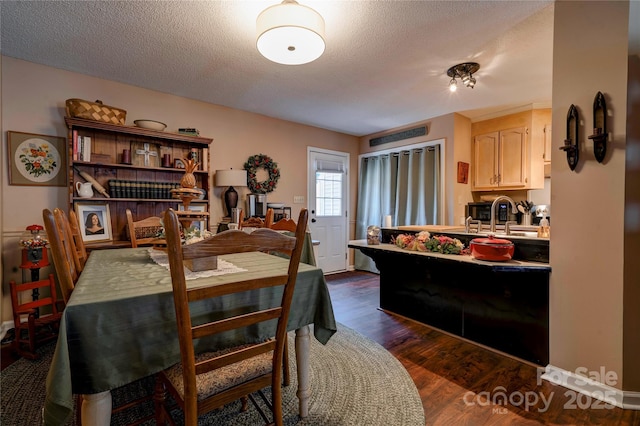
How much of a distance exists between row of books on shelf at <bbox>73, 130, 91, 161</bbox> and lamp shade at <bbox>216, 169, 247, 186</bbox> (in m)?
1.31

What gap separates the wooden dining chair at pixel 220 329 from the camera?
0.92 m

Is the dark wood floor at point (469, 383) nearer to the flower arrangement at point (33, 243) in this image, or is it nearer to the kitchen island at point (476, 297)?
the kitchen island at point (476, 297)

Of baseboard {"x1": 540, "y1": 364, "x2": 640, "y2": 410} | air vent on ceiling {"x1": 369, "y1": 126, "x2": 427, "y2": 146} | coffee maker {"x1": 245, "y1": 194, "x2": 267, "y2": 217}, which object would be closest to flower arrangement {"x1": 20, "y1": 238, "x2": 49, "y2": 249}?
coffee maker {"x1": 245, "y1": 194, "x2": 267, "y2": 217}

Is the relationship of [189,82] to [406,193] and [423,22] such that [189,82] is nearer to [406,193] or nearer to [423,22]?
[423,22]

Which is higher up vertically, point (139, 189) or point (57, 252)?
point (139, 189)

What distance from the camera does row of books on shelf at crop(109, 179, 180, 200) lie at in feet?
9.89

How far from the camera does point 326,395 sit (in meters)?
1.78

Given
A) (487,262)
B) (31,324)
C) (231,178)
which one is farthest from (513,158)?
(31,324)

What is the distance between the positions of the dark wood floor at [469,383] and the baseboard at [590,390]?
1.3 inches

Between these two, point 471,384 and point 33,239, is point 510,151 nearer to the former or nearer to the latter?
point 471,384

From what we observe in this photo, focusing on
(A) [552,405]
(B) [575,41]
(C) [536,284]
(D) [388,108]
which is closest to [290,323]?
(A) [552,405]

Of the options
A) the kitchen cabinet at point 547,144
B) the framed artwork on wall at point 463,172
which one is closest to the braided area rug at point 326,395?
the framed artwork on wall at point 463,172

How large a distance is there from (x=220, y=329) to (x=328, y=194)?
4.24 metres

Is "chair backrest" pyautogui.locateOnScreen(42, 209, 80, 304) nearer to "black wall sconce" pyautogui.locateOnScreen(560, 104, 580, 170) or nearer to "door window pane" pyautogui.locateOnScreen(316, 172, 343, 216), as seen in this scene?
"black wall sconce" pyautogui.locateOnScreen(560, 104, 580, 170)
